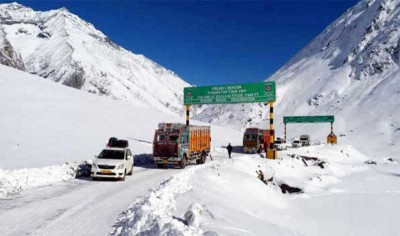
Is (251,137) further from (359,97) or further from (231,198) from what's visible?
(359,97)

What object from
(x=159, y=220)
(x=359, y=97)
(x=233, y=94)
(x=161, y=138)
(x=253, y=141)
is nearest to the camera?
(x=159, y=220)

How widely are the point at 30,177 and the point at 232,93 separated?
108ft

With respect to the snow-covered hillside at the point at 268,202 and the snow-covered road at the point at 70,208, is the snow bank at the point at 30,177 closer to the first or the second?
the snow-covered road at the point at 70,208

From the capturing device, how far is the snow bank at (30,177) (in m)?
20.0

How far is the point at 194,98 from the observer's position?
180 feet

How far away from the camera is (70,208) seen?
16.8 m

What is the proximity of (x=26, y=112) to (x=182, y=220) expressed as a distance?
53373 millimetres

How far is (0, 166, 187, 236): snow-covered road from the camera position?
13.6 m

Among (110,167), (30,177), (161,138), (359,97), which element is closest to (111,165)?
(110,167)

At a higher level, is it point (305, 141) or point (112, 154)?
point (305, 141)

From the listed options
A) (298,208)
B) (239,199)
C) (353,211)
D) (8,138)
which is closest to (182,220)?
(239,199)

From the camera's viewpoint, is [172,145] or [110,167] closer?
[110,167]

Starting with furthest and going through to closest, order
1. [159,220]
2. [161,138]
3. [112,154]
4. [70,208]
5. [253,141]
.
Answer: [253,141]
[161,138]
[112,154]
[70,208]
[159,220]

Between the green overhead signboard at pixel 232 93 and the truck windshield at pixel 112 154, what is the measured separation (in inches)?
936
